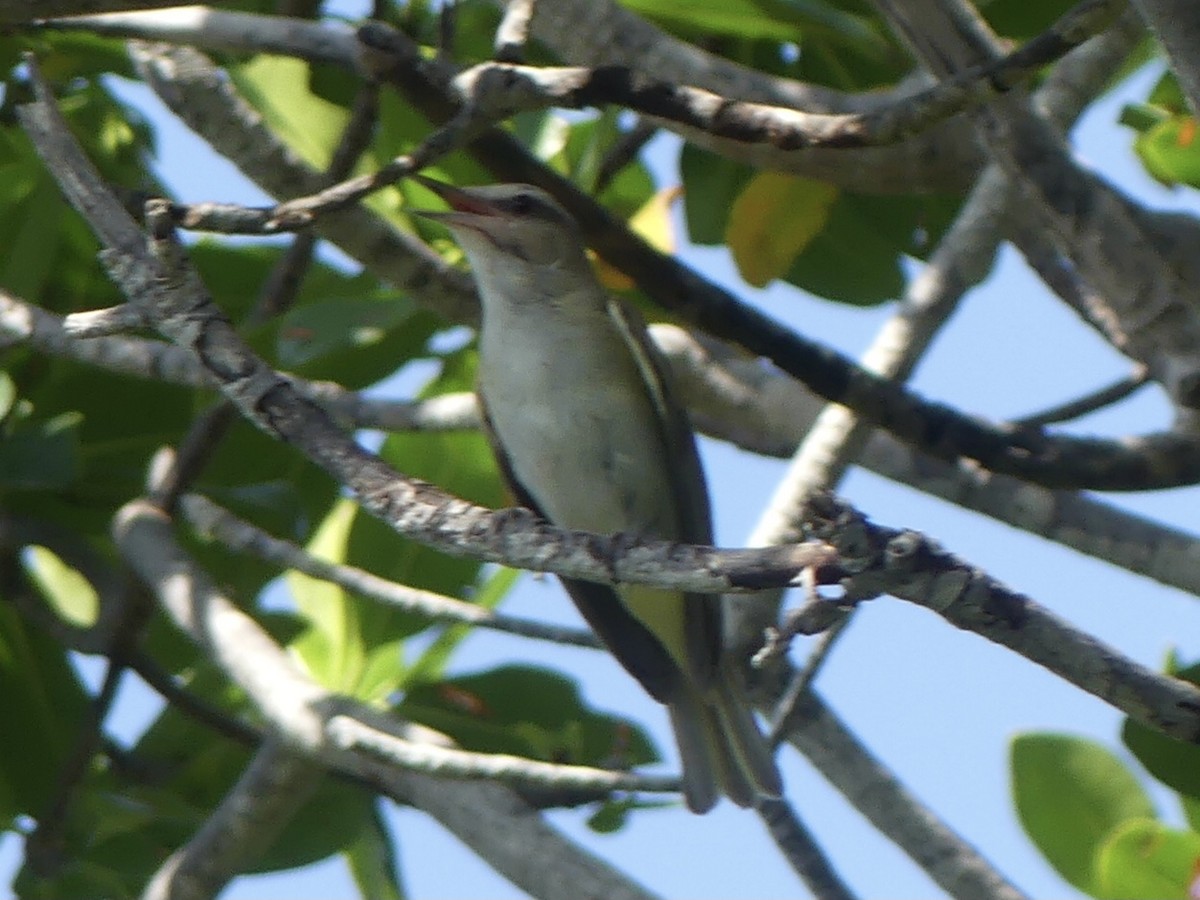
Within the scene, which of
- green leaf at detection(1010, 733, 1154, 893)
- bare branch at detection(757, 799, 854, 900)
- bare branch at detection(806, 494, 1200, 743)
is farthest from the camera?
green leaf at detection(1010, 733, 1154, 893)

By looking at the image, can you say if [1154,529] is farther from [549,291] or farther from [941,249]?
[549,291]

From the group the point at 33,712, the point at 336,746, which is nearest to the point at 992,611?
the point at 336,746

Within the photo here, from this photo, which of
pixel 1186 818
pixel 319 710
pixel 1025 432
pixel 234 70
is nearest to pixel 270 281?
pixel 234 70

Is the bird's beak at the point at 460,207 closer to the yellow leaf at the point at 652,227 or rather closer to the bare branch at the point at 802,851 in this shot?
the yellow leaf at the point at 652,227

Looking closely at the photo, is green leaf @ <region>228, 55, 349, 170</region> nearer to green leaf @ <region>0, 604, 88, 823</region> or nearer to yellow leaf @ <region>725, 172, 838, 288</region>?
yellow leaf @ <region>725, 172, 838, 288</region>

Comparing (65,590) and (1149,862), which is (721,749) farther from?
(65,590)

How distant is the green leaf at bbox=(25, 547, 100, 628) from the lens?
434cm

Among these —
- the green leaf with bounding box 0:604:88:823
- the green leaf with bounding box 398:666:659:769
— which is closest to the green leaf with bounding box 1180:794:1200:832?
the green leaf with bounding box 398:666:659:769

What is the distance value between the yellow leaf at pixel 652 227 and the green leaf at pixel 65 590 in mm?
1534

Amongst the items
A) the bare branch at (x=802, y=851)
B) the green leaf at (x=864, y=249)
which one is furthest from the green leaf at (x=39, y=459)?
the green leaf at (x=864, y=249)

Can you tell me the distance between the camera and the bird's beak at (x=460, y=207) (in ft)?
11.6

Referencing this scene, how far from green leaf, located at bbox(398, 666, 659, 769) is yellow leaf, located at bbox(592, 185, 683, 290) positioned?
3.12 feet

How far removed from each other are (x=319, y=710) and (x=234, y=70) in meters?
1.44

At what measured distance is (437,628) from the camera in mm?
3971
